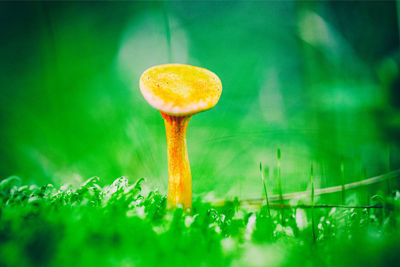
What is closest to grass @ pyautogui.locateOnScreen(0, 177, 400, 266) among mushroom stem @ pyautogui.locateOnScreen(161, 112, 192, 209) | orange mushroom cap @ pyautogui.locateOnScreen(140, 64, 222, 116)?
mushroom stem @ pyautogui.locateOnScreen(161, 112, 192, 209)

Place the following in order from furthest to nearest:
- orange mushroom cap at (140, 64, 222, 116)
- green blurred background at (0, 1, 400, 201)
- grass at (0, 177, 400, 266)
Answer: green blurred background at (0, 1, 400, 201) < orange mushroom cap at (140, 64, 222, 116) < grass at (0, 177, 400, 266)

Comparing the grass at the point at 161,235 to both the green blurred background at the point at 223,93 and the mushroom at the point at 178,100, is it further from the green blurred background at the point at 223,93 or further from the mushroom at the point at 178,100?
the green blurred background at the point at 223,93

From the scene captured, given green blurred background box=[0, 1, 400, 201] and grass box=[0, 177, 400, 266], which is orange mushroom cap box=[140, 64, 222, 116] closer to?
grass box=[0, 177, 400, 266]

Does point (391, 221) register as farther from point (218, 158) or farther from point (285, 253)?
point (218, 158)

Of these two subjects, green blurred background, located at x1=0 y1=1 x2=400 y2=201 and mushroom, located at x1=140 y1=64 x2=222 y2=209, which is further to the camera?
green blurred background, located at x1=0 y1=1 x2=400 y2=201

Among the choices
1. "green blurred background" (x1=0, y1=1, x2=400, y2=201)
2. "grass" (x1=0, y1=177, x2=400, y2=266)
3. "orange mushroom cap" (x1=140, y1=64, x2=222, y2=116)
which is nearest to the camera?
"grass" (x1=0, y1=177, x2=400, y2=266)

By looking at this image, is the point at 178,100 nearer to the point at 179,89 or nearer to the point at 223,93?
the point at 179,89

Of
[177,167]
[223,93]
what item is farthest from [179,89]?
[223,93]
